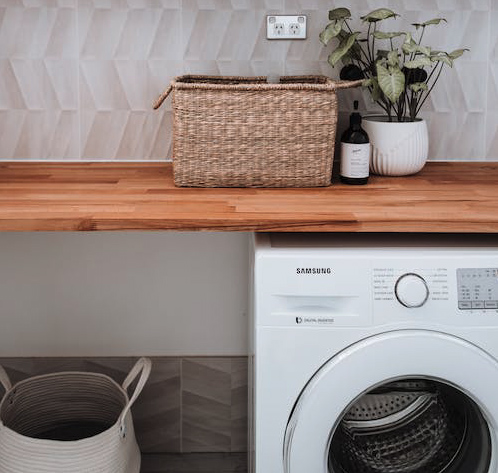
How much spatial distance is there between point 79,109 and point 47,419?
917mm

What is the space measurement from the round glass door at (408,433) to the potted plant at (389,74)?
63cm

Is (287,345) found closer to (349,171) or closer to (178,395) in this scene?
(349,171)

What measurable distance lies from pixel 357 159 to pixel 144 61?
0.70 metres

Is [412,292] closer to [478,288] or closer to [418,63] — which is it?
[478,288]

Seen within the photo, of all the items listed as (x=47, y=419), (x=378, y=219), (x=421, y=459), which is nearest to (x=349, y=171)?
(x=378, y=219)

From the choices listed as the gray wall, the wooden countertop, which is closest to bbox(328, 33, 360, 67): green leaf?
the wooden countertop

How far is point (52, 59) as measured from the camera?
6.91 feet

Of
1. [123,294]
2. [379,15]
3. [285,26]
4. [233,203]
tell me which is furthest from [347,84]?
[123,294]

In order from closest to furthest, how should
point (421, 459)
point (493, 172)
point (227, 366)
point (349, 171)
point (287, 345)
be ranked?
point (287, 345) < point (421, 459) < point (349, 171) < point (493, 172) < point (227, 366)

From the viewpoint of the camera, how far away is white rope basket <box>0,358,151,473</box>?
71.4 inches

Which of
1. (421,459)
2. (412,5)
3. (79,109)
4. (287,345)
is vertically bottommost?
(421,459)

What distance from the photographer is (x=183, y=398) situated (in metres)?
2.30

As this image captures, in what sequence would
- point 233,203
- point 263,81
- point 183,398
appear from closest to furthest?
point 233,203 → point 263,81 → point 183,398

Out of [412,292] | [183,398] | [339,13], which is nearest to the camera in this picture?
[412,292]
